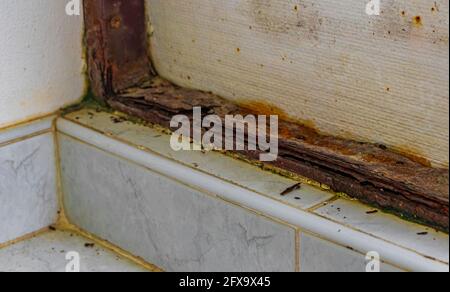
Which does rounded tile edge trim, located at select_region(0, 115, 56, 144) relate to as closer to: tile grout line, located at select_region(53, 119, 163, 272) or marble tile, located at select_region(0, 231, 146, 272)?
tile grout line, located at select_region(53, 119, 163, 272)

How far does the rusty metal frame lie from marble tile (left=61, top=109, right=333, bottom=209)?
2 centimetres

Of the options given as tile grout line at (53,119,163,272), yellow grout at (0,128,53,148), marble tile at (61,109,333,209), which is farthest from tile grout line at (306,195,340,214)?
yellow grout at (0,128,53,148)

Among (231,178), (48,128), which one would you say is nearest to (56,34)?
(48,128)

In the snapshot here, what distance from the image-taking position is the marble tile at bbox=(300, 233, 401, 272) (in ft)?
3.04

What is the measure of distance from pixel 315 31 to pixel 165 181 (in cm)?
27

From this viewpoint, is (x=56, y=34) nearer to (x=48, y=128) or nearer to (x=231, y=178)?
(x=48, y=128)

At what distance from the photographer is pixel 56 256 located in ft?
4.00

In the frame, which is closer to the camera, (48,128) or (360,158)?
(360,158)

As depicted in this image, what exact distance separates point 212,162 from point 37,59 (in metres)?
0.31

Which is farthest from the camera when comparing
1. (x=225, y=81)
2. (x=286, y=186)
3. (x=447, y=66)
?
(x=225, y=81)

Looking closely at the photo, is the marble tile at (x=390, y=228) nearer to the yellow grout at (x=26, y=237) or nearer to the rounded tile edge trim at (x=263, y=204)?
the rounded tile edge trim at (x=263, y=204)

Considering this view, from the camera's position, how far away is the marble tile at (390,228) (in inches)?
35.2

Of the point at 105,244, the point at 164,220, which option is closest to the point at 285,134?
the point at 164,220
